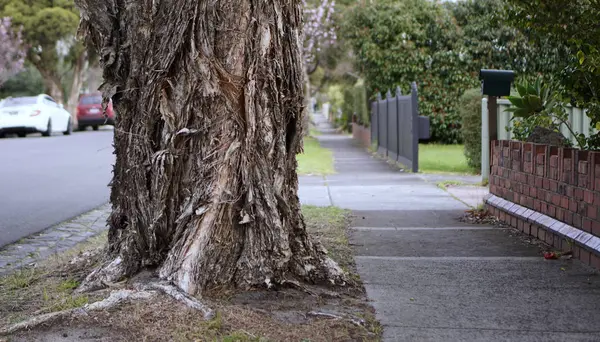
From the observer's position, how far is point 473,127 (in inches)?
536

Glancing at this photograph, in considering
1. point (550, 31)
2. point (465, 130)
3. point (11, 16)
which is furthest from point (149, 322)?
point (11, 16)

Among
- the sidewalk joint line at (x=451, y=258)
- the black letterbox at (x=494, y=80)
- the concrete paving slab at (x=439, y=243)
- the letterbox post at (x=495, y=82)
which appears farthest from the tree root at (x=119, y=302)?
the black letterbox at (x=494, y=80)

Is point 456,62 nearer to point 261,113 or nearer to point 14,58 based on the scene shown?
point 261,113

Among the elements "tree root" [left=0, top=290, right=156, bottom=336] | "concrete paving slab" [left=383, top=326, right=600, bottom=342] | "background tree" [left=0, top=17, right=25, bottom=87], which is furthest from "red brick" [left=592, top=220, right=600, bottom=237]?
"background tree" [left=0, top=17, right=25, bottom=87]

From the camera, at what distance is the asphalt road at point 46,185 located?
28.3 feet

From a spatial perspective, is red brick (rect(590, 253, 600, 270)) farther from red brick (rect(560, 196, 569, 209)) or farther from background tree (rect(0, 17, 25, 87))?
background tree (rect(0, 17, 25, 87))

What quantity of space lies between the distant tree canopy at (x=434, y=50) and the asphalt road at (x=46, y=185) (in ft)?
30.6

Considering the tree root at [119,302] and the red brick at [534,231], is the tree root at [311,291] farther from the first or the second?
the red brick at [534,231]

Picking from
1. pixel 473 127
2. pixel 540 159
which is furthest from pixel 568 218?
pixel 473 127

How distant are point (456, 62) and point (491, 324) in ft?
64.3

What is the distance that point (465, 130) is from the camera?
1380cm

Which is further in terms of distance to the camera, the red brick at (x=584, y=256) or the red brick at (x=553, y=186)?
the red brick at (x=553, y=186)

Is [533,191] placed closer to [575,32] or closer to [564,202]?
[564,202]

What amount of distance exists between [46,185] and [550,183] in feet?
26.3
